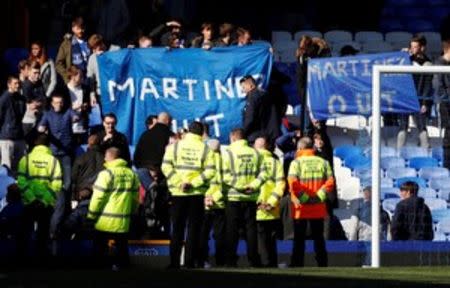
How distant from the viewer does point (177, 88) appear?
31781 millimetres

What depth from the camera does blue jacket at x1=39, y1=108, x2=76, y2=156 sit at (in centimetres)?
3011

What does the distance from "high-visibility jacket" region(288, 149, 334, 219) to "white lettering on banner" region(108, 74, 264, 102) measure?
3.88 m

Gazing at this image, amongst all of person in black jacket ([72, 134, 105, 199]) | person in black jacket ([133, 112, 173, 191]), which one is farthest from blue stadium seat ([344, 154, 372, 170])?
person in black jacket ([72, 134, 105, 199])

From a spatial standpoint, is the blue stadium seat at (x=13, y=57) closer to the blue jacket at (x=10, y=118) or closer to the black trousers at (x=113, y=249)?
the blue jacket at (x=10, y=118)

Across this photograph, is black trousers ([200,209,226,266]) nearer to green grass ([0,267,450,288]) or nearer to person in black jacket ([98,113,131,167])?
green grass ([0,267,450,288])

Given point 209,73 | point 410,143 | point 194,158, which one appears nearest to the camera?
point 194,158

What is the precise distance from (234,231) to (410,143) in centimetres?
361

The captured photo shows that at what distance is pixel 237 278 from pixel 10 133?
304 inches

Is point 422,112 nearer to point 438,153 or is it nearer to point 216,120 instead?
point 438,153

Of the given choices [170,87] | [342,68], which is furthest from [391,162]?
[170,87]

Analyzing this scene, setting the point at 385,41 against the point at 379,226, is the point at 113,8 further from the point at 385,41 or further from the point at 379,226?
the point at 379,226

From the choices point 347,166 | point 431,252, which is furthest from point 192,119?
point 431,252

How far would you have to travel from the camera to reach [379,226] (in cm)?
2808

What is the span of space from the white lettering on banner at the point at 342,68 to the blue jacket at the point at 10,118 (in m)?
4.18
